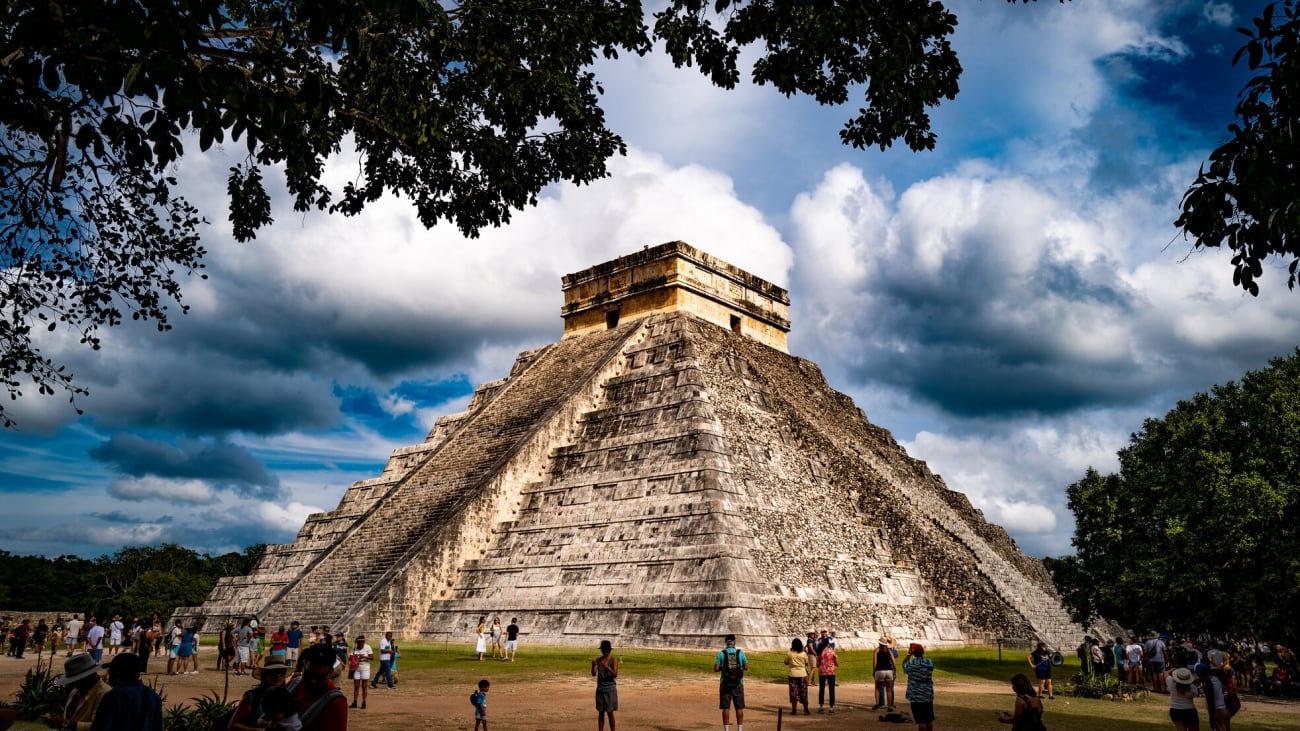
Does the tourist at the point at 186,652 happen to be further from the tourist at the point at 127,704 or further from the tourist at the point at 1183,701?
the tourist at the point at 1183,701

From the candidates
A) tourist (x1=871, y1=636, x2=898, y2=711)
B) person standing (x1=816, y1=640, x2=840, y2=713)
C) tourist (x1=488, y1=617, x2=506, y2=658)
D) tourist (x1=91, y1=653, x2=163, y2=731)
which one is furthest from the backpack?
tourist (x1=488, y1=617, x2=506, y2=658)

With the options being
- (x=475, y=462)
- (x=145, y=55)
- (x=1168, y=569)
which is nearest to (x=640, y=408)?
(x=475, y=462)

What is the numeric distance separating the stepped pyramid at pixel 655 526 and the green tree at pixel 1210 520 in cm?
304

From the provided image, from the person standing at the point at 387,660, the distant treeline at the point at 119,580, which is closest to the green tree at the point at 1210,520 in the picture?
Result: the person standing at the point at 387,660

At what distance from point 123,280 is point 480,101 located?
13.1 ft

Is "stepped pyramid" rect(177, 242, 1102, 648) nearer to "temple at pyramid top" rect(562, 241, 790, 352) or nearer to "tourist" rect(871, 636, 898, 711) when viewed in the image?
"temple at pyramid top" rect(562, 241, 790, 352)

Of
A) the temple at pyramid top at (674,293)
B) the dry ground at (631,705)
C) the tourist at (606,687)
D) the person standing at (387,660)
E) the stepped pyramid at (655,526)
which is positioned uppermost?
the temple at pyramid top at (674,293)

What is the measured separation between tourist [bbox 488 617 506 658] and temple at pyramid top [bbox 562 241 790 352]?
39.9 feet

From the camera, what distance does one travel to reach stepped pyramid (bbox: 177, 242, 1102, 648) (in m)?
17.2

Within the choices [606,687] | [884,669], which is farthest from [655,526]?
[606,687]

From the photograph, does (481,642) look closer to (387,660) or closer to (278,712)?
(387,660)

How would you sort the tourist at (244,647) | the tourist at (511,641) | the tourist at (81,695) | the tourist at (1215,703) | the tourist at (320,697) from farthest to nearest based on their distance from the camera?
the tourist at (511,641)
the tourist at (244,647)
the tourist at (1215,703)
the tourist at (81,695)
the tourist at (320,697)

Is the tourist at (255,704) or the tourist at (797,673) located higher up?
the tourist at (255,704)

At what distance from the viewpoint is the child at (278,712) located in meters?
4.41
